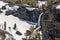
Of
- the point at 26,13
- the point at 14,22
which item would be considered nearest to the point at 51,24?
the point at 14,22

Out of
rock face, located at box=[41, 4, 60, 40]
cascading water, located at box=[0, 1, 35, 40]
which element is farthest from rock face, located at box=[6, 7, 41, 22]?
rock face, located at box=[41, 4, 60, 40]

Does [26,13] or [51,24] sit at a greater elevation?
[51,24]

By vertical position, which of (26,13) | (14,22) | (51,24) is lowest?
(14,22)

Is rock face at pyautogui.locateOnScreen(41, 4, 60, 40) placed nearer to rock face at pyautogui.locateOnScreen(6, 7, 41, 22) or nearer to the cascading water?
the cascading water

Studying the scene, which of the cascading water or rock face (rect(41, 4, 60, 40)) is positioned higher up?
rock face (rect(41, 4, 60, 40))

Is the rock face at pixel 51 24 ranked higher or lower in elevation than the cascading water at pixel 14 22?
higher

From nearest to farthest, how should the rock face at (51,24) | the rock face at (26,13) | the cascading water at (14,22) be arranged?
the rock face at (51,24), the cascading water at (14,22), the rock face at (26,13)

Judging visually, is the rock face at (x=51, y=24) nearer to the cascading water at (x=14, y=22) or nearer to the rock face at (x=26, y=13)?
the cascading water at (x=14, y=22)

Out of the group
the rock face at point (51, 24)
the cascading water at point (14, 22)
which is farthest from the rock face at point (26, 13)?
the rock face at point (51, 24)

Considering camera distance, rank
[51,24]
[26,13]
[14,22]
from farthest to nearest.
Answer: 1. [26,13]
2. [14,22]
3. [51,24]

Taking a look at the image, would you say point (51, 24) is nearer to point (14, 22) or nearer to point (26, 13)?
point (14, 22)

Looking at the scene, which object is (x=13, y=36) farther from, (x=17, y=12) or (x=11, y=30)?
(x=17, y=12)

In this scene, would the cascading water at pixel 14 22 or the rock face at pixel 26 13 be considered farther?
the rock face at pixel 26 13
